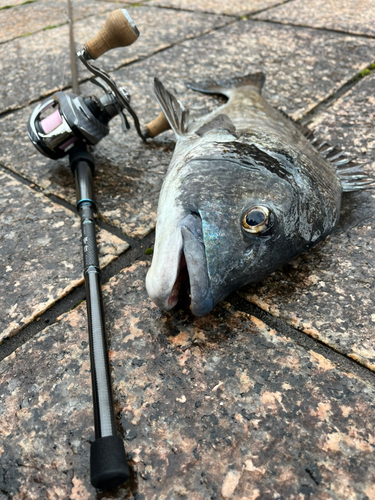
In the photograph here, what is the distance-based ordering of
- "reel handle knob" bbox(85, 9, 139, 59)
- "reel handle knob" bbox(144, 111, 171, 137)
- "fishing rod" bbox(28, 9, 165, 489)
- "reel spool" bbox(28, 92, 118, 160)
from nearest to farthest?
1. "fishing rod" bbox(28, 9, 165, 489)
2. "reel handle knob" bbox(85, 9, 139, 59)
3. "reel spool" bbox(28, 92, 118, 160)
4. "reel handle knob" bbox(144, 111, 171, 137)

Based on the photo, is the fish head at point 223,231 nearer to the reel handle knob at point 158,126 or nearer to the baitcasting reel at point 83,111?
the baitcasting reel at point 83,111

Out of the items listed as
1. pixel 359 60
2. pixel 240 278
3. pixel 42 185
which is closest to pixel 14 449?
pixel 240 278

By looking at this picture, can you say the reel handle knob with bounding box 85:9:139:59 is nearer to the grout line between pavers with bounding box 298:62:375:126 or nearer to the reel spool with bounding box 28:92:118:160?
the reel spool with bounding box 28:92:118:160

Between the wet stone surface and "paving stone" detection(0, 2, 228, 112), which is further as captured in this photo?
"paving stone" detection(0, 2, 228, 112)

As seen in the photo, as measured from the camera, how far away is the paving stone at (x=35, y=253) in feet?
6.33

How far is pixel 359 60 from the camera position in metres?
4.05

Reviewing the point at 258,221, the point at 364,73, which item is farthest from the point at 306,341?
the point at 364,73

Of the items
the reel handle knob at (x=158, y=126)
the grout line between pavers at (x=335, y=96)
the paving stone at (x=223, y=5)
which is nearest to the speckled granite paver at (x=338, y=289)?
the grout line between pavers at (x=335, y=96)

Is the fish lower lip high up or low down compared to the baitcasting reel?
down

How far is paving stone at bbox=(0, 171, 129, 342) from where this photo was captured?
6.33 ft

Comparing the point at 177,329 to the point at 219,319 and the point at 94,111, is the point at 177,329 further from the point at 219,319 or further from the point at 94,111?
the point at 94,111

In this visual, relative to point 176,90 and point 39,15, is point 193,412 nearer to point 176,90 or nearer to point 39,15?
point 176,90

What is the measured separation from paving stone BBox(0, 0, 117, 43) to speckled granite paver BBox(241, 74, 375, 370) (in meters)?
4.65

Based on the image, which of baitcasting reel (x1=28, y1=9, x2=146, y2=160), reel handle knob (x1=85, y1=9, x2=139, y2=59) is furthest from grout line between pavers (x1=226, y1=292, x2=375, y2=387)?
reel handle knob (x1=85, y1=9, x2=139, y2=59)
